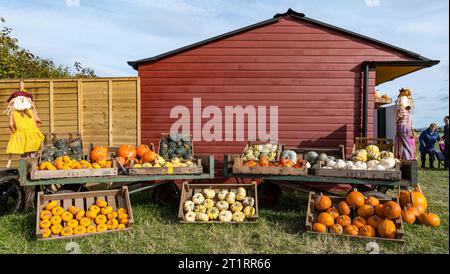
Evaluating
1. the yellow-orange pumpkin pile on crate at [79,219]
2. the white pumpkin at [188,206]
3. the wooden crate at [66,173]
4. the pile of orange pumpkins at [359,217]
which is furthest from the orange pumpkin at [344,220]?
the wooden crate at [66,173]

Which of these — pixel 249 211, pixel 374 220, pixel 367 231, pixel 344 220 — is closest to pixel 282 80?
pixel 249 211

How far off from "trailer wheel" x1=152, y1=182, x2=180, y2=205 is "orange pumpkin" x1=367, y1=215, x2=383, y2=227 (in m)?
3.85

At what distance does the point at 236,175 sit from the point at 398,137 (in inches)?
151

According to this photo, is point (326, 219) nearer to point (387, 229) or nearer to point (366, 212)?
point (366, 212)

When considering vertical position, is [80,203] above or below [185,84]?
below

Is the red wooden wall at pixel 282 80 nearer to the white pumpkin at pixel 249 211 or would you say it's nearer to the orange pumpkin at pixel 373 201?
the white pumpkin at pixel 249 211

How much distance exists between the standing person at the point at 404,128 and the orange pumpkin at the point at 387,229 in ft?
10.1

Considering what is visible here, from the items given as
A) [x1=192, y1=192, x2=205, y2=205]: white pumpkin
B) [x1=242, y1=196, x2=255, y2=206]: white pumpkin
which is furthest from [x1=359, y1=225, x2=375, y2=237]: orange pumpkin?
[x1=192, y1=192, x2=205, y2=205]: white pumpkin

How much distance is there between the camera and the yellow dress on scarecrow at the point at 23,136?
7.72 metres

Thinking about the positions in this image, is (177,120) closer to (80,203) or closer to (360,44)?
(80,203)

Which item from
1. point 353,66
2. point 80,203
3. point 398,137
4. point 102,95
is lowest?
point 80,203
